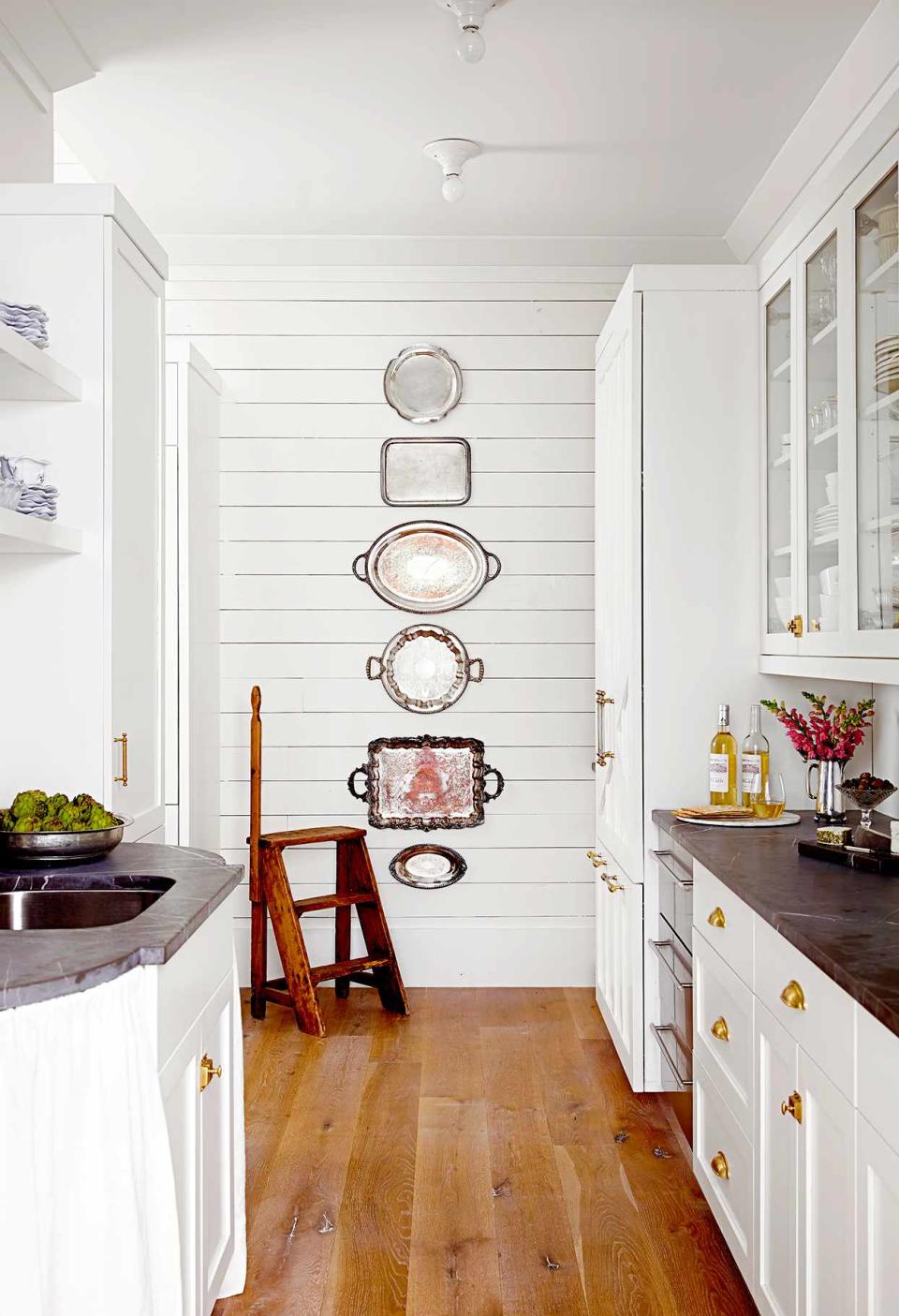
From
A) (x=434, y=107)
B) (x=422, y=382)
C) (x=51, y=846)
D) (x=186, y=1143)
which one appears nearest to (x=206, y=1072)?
(x=186, y=1143)

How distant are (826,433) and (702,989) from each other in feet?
4.32

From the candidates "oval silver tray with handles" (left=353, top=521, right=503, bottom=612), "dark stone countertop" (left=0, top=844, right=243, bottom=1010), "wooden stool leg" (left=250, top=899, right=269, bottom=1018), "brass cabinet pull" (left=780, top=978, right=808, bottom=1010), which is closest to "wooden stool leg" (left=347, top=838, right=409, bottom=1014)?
"wooden stool leg" (left=250, top=899, right=269, bottom=1018)

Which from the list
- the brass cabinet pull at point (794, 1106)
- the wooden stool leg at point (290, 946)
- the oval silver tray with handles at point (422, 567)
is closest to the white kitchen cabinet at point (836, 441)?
the brass cabinet pull at point (794, 1106)

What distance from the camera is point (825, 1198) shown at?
1.67m

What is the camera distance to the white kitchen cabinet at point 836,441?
89.4 inches

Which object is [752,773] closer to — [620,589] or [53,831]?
[620,589]

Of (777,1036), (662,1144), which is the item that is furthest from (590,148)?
(662,1144)

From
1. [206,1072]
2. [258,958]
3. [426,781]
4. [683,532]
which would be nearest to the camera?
[206,1072]

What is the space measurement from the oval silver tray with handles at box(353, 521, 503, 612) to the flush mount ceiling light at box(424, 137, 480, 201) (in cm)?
122

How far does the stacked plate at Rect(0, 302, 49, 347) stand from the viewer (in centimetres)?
236

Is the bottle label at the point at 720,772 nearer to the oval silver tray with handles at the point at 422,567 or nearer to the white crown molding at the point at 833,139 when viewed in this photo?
the white crown molding at the point at 833,139

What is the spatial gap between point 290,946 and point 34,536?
6.70ft

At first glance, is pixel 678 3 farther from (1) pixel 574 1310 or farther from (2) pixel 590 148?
(1) pixel 574 1310

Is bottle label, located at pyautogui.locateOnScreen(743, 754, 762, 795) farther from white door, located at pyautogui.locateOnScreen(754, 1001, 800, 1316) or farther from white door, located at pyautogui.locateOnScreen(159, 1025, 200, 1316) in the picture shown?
white door, located at pyautogui.locateOnScreen(159, 1025, 200, 1316)
